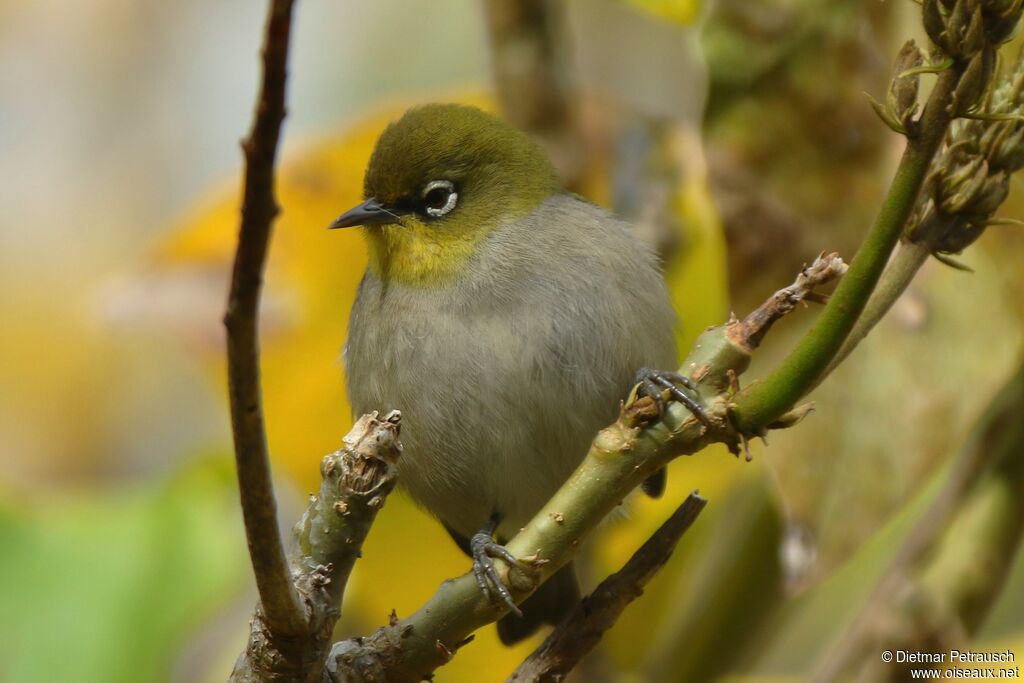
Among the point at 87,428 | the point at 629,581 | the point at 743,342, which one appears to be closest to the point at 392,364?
the point at 629,581

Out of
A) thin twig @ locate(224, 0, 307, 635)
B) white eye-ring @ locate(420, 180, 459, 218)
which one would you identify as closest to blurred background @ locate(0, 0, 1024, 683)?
white eye-ring @ locate(420, 180, 459, 218)

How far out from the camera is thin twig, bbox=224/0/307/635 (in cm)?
109

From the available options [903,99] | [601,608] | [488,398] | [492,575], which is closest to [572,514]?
[492,575]

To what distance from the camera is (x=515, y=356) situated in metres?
2.36

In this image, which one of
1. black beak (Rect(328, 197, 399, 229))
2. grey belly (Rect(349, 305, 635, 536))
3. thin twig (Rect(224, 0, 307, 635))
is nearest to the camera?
thin twig (Rect(224, 0, 307, 635))

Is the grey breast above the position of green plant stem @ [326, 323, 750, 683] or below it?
above

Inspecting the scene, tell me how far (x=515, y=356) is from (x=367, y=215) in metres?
0.48

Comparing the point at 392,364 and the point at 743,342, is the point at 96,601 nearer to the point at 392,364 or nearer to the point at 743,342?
the point at 392,364

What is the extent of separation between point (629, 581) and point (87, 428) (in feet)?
13.3

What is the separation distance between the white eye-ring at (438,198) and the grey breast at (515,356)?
5.6 inches

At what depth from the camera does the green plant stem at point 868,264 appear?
134cm

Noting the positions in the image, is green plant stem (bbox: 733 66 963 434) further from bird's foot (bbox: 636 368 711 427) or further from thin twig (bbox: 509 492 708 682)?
thin twig (bbox: 509 492 708 682)

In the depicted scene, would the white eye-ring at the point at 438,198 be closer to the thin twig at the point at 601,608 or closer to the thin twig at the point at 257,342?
the thin twig at the point at 601,608

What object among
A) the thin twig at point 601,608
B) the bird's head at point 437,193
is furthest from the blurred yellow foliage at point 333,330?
the thin twig at point 601,608
